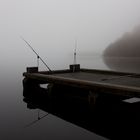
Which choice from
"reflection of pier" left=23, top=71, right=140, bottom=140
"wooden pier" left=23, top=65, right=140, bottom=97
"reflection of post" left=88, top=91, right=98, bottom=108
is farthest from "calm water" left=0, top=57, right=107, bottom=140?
"wooden pier" left=23, top=65, right=140, bottom=97

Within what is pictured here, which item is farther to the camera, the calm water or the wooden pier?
the calm water

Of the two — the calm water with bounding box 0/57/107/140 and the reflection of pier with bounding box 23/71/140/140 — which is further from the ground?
the reflection of pier with bounding box 23/71/140/140

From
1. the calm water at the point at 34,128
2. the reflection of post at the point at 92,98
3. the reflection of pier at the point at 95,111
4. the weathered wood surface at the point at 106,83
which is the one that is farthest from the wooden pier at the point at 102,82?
the calm water at the point at 34,128

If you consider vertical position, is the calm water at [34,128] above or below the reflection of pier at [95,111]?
below

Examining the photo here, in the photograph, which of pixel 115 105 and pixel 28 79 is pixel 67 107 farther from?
pixel 28 79

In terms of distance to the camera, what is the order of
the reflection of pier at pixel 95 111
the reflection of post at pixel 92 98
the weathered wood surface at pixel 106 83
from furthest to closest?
the reflection of post at pixel 92 98, the reflection of pier at pixel 95 111, the weathered wood surface at pixel 106 83

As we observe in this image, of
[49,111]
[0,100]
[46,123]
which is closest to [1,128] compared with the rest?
[46,123]

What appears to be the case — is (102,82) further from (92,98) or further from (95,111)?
(95,111)

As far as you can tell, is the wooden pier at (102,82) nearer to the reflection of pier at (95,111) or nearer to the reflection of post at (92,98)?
the reflection of post at (92,98)

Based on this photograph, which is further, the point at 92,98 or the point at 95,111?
the point at 95,111

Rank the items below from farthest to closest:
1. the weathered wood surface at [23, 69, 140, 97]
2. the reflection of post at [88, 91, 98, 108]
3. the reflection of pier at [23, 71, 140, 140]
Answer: the reflection of post at [88, 91, 98, 108], the reflection of pier at [23, 71, 140, 140], the weathered wood surface at [23, 69, 140, 97]

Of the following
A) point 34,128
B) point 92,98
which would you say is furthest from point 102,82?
point 34,128

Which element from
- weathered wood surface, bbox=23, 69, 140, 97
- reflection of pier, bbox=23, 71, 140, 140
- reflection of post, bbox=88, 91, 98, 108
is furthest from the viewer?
reflection of post, bbox=88, 91, 98, 108

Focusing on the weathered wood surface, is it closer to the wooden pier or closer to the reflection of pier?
the wooden pier
